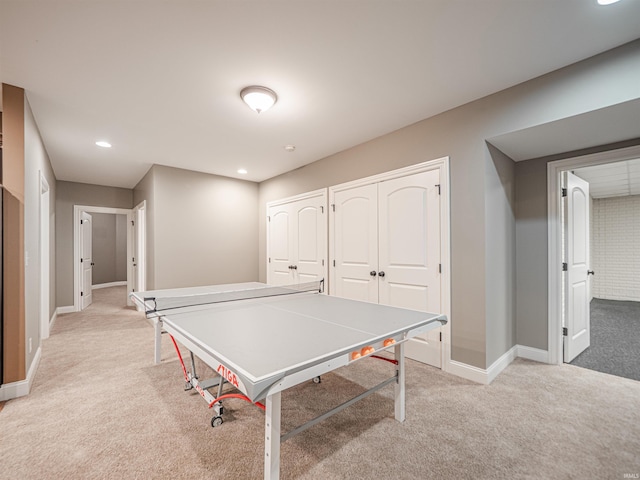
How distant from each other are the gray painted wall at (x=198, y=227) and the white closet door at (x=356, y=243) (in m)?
2.20

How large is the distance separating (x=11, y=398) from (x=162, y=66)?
294cm

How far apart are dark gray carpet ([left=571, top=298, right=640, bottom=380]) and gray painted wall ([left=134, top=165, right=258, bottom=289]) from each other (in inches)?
197

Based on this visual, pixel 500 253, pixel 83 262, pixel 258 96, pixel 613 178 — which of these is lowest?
pixel 83 262

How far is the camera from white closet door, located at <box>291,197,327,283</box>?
4242 millimetres

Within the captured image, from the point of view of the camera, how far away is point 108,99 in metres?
2.59

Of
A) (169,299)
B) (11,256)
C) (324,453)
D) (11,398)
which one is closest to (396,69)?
(169,299)

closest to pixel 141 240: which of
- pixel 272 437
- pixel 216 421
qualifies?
pixel 216 421

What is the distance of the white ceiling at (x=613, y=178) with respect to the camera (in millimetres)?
3863

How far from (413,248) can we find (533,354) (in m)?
1.69

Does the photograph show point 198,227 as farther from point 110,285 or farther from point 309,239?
point 110,285

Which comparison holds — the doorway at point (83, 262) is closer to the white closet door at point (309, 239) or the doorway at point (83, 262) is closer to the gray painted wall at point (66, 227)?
the gray painted wall at point (66, 227)

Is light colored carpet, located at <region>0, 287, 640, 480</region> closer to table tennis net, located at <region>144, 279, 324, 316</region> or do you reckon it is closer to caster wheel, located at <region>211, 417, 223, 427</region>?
caster wheel, located at <region>211, 417, 223, 427</region>

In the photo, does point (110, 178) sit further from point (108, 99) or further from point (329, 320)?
point (329, 320)

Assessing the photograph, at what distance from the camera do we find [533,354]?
2.99 m
